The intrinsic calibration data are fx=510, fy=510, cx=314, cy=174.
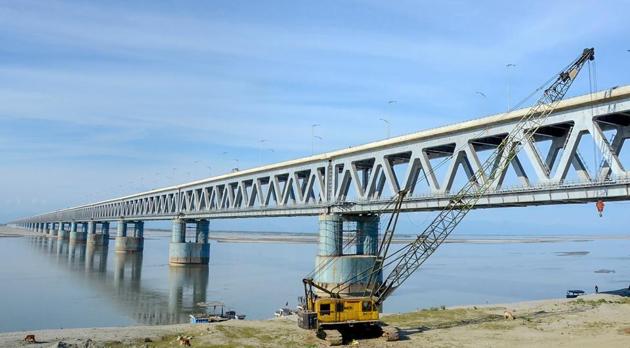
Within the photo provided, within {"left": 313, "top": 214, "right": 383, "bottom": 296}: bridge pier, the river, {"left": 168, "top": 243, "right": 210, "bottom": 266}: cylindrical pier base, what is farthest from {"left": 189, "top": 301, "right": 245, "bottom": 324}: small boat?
{"left": 168, "top": 243, "right": 210, "bottom": 266}: cylindrical pier base

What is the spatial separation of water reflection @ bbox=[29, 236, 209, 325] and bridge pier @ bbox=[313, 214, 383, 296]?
13.8 metres

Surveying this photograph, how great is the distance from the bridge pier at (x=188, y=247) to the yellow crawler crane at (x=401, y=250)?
66972 millimetres

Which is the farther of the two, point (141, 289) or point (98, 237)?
point (98, 237)

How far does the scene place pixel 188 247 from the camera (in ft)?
329

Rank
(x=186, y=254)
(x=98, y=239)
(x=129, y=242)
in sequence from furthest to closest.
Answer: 1. (x=98, y=239)
2. (x=129, y=242)
3. (x=186, y=254)

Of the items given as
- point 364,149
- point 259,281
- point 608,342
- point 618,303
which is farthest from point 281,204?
point 608,342

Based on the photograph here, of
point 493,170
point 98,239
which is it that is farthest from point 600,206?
point 98,239

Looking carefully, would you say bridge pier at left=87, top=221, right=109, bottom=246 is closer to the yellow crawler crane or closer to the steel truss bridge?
the steel truss bridge

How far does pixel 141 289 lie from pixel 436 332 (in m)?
50.9

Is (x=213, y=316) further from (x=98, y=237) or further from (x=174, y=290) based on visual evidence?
(x=98, y=237)

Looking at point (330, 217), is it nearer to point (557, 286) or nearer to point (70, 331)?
point (70, 331)

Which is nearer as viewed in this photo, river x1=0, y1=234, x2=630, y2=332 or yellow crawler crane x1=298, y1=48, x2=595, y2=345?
yellow crawler crane x1=298, y1=48, x2=595, y2=345

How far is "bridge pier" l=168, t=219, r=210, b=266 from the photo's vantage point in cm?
9975

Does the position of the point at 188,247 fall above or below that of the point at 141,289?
above
